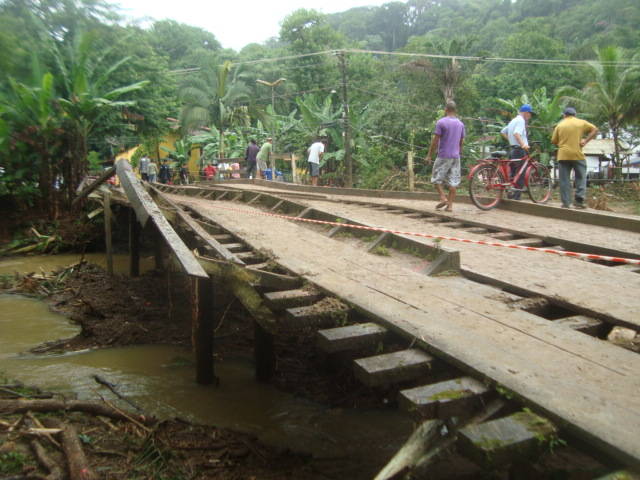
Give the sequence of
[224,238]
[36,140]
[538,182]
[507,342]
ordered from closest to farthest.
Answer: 1. [507,342]
2. [224,238]
3. [538,182]
4. [36,140]

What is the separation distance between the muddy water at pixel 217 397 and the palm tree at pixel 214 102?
22.7m

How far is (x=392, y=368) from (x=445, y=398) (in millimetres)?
383

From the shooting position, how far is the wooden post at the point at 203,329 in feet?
14.1

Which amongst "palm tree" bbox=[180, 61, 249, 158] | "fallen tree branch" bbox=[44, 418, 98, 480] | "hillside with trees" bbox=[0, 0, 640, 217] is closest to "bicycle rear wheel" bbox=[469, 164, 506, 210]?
"hillside with trees" bbox=[0, 0, 640, 217]

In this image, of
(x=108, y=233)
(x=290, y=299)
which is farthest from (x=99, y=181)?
(x=290, y=299)

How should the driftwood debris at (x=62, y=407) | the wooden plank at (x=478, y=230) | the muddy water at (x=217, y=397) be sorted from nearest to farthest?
the driftwood debris at (x=62, y=407) → the muddy water at (x=217, y=397) → the wooden plank at (x=478, y=230)

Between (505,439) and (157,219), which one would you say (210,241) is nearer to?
(157,219)

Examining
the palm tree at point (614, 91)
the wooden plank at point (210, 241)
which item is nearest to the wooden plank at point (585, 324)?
the wooden plank at point (210, 241)

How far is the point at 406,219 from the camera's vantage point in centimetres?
763

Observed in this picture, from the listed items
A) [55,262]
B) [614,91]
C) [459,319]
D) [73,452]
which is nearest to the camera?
[73,452]

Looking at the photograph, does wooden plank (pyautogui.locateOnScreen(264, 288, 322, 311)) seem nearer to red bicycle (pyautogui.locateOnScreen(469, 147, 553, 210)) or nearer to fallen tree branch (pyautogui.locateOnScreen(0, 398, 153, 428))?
fallen tree branch (pyautogui.locateOnScreen(0, 398, 153, 428))

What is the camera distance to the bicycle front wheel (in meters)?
8.62

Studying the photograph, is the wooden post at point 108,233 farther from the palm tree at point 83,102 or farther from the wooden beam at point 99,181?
the palm tree at point 83,102

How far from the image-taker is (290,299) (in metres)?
3.61
